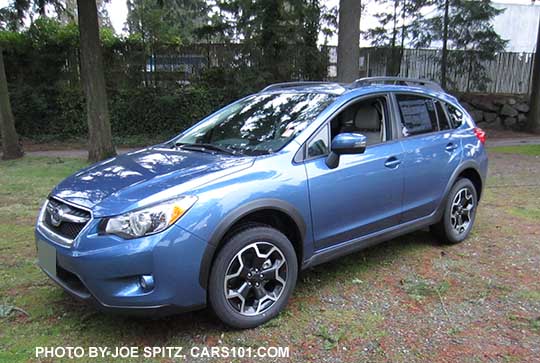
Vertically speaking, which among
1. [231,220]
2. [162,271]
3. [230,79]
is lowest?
[162,271]

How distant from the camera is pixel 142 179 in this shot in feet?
9.93

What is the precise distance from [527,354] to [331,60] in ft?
42.4

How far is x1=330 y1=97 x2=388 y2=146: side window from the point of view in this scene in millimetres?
3965

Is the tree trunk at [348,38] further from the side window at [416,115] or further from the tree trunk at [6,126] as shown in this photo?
the tree trunk at [6,126]

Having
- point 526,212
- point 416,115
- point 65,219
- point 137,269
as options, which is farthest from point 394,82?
point 65,219

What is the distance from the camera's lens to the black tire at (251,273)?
9.50ft

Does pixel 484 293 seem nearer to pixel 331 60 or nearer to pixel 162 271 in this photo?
pixel 162 271

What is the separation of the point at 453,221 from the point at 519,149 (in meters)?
8.52

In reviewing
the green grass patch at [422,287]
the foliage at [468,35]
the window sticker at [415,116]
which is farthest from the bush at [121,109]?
the green grass patch at [422,287]

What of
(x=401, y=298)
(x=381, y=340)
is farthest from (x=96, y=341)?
(x=401, y=298)

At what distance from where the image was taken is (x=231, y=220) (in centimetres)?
289

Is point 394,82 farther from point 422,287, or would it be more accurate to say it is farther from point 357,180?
point 422,287

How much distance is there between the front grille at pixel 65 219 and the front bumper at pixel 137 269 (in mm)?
111

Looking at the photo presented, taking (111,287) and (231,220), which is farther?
(231,220)
